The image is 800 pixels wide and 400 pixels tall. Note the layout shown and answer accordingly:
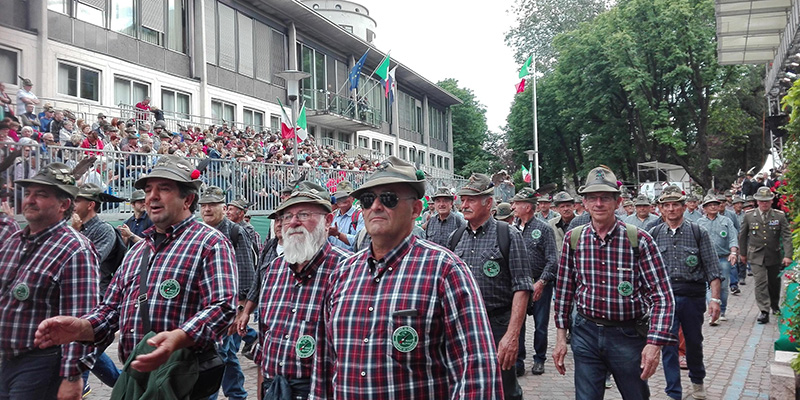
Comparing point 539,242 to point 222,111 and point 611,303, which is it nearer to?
point 611,303

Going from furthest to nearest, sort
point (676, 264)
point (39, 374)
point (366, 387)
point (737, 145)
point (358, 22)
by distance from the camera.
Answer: point (358, 22) < point (737, 145) < point (676, 264) < point (39, 374) < point (366, 387)

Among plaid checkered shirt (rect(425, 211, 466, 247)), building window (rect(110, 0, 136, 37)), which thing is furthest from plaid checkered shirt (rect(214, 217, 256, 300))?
building window (rect(110, 0, 136, 37))

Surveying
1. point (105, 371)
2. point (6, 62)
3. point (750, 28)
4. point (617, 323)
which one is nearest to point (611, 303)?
point (617, 323)

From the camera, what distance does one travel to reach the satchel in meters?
3.71

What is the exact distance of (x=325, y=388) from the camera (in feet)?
10.1

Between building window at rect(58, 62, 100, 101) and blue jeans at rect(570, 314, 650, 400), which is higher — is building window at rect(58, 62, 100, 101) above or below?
above

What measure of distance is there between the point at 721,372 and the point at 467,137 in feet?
173

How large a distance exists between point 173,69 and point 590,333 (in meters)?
21.7

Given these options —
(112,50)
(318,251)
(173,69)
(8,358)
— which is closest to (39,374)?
(8,358)

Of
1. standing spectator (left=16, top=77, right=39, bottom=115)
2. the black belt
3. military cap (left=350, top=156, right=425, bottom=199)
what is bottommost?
the black belt

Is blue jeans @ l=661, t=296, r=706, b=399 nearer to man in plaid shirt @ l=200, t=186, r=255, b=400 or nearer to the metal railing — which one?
man in plaid shirt @ l=200, t=186, r=255, b=400

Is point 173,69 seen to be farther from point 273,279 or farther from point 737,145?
point 737,145

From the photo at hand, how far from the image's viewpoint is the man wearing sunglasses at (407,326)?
260 cm

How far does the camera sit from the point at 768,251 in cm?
1162
